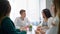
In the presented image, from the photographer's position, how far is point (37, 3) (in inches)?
166

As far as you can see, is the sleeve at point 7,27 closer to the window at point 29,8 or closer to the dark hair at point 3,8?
the dark hair at point 3,8

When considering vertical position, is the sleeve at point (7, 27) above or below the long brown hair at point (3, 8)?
below

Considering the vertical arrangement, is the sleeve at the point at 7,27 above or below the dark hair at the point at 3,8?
below

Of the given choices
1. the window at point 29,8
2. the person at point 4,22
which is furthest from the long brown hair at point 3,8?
the window at point 29,8

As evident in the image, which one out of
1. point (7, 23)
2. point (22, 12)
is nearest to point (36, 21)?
point (22, 12)

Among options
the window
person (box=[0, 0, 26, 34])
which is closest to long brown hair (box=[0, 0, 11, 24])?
person (box=[0, 0, 26, 34])

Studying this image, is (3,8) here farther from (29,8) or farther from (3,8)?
(29,8)

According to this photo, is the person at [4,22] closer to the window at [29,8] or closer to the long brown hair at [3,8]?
the long brown hair at [3,8]

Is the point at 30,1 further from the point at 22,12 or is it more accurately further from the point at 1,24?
the point at 1,24

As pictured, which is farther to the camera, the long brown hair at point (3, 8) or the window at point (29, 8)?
the window at point (29, 8)

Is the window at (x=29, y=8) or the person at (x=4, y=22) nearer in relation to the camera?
the person at (x=4, y=22)

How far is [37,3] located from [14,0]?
0.77m

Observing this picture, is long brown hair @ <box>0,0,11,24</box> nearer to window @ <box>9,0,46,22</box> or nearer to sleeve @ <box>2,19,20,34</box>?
sleeve @ <box>2,19,20,34</box>

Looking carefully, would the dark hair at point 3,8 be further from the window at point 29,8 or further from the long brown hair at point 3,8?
the window at point 29,8
